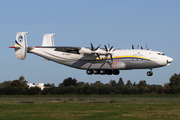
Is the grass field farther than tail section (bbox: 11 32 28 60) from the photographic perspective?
No

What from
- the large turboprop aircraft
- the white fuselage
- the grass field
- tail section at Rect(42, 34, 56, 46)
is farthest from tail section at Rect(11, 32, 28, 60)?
the grass field

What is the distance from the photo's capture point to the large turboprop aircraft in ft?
173

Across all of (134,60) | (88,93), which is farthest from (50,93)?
(134,60)

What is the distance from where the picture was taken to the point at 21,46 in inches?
2274

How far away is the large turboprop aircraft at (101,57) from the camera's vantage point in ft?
173

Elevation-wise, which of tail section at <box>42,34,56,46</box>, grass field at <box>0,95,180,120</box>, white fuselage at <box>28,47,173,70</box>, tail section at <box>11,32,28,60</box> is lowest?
grass field at <box>0,95,180,120</box>

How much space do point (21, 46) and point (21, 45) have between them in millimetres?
211

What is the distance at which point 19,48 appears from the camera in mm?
57688

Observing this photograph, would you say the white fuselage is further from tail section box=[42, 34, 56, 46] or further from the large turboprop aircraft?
tail section box=[42, 34, 56, 46]

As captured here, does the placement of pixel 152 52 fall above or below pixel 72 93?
above

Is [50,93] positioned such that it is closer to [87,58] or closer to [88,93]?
[88,93]

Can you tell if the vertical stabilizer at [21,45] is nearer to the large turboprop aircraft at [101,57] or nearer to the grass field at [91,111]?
the large turboprop aircraft at [101,57]

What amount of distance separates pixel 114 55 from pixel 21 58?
19.5 m

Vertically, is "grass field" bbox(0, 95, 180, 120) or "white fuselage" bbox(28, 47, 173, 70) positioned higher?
"white fuselage" bbox(28, 47, 173, 70)
